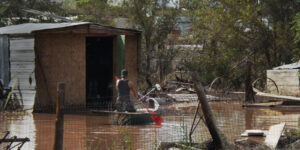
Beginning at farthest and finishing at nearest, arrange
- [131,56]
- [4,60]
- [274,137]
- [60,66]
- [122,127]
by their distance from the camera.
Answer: [131,56] → [4,60] → [60,66] → [122,127] → [274,137]

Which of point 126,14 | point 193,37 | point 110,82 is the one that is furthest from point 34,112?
point 193,37

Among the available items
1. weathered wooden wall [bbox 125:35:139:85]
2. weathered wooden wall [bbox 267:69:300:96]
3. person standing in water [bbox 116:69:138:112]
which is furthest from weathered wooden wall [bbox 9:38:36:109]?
weathered wooden wall [bbox 267:69:300:96]

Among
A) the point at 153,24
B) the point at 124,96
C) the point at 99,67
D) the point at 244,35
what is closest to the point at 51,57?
the point at 99,67

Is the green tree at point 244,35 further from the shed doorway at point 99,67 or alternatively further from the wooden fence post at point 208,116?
the wooden fence post at point 208,116

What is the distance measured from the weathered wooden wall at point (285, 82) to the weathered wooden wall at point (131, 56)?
6.45 metres

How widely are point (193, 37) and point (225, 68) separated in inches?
137

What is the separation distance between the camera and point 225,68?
76.1 ft

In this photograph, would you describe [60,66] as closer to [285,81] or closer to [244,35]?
[285,81]

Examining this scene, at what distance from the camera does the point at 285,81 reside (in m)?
19.0

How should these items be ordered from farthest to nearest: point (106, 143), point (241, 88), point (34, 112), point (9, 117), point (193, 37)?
point (193, 37) < point (241, 88) < point (34, 112) < point (9, 117) < point (106, 143)

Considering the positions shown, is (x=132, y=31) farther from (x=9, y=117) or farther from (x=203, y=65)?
(x=203, y=65)

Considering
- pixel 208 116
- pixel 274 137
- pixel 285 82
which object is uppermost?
pixel 285 82

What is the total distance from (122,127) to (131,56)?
20.9 ft

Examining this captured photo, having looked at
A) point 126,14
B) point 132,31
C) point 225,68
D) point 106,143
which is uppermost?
point 126,14
